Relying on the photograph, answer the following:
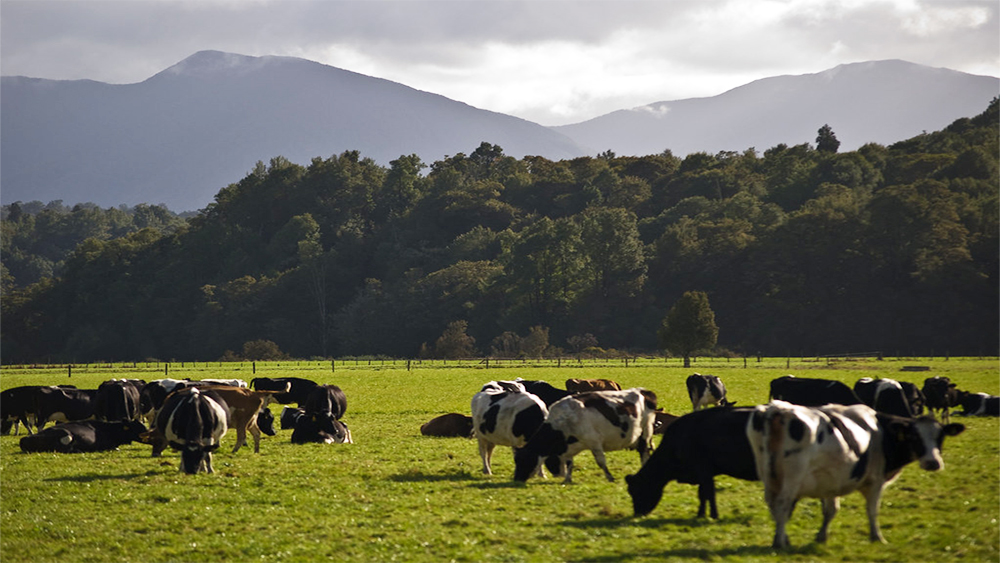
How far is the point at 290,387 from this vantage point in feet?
107

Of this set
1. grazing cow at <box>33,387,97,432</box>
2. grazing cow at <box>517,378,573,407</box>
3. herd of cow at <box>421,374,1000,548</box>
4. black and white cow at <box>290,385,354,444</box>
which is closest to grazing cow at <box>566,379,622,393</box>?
grazing cow at <box>517,378,573,407</box>

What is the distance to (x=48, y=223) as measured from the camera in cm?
18962

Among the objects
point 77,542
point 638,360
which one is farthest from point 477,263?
point 77,542

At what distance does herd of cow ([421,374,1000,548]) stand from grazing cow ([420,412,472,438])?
602 cm

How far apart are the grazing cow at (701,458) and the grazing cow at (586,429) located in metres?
2.13

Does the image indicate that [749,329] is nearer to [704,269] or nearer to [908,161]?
[704,269]

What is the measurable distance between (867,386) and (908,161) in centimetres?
9580

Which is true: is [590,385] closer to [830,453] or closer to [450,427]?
[450,427]

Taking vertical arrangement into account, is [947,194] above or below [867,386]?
above

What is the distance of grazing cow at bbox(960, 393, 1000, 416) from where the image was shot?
1000 inches

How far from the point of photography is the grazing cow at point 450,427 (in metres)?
24.4

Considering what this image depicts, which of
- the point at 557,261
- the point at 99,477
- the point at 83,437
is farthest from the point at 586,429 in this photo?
the point at 557,261

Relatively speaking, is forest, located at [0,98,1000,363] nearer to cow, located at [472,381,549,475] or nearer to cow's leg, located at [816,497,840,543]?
cow, located at [472,381,549,475]

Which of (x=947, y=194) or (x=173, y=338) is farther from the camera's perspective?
(x=173, y=338)
